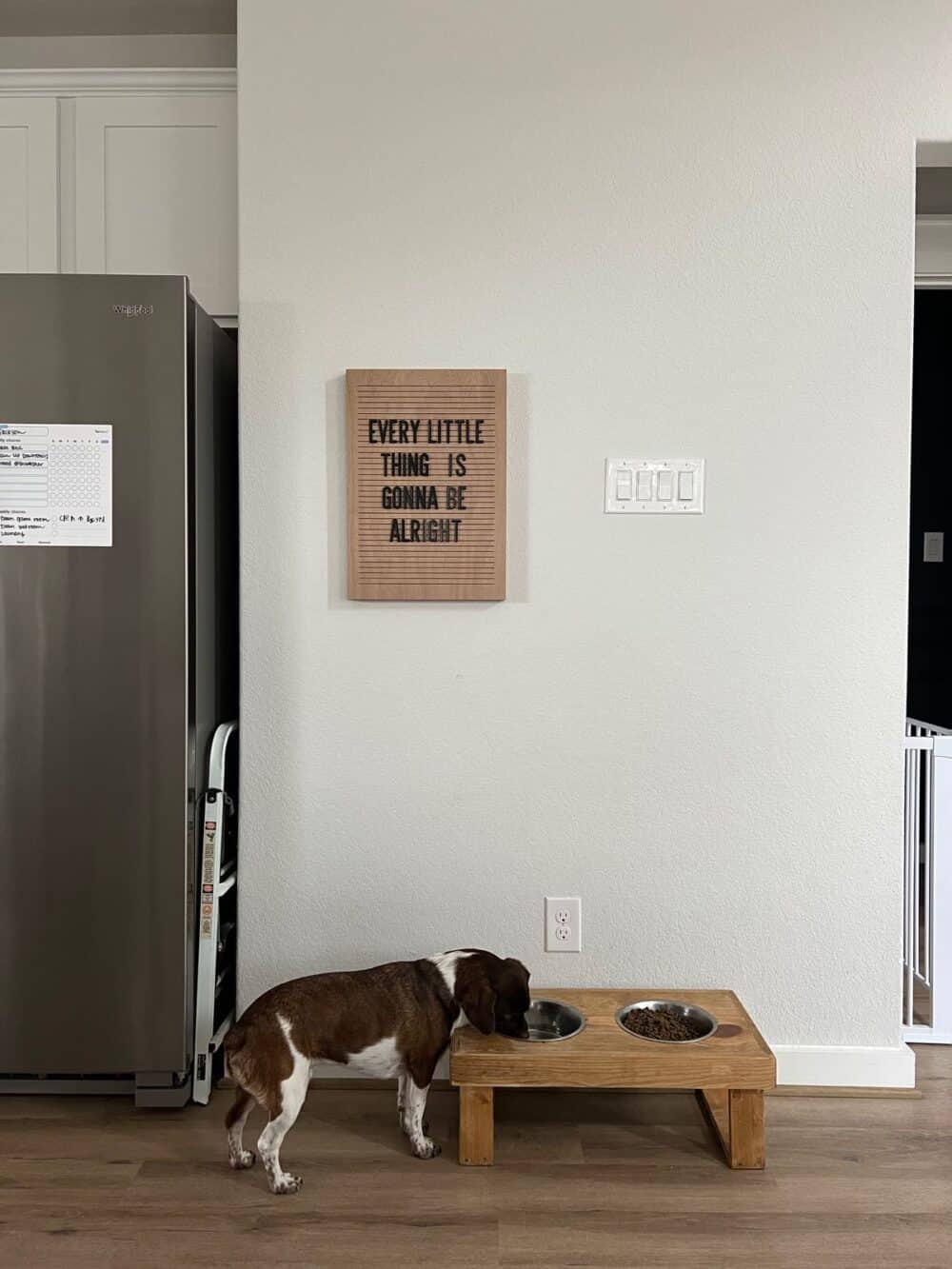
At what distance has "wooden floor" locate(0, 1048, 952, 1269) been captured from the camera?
6.10 ft

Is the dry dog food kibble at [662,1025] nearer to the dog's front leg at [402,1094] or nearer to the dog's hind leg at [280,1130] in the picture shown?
the dog's front leg at [402,1094]

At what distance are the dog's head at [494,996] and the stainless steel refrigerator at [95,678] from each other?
2.07ft

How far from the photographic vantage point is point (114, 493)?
230 cm

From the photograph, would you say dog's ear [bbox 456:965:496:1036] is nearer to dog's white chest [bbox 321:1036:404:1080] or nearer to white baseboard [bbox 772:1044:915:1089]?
dog's white chest [bbox 321:1036:404:1080]

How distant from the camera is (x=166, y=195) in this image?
2.75 m

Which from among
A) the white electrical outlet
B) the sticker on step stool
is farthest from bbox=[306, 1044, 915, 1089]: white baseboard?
the sticker on step stool

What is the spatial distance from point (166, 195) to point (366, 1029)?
2.09m

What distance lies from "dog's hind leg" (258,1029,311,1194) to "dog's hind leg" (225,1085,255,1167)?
85mm

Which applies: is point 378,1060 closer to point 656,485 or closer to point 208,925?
point 208,925

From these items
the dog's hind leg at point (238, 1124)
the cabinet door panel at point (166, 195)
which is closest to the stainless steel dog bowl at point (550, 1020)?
the dog's hind leg at point (238, 1124)

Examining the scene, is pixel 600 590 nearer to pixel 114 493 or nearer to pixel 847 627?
pixel 847 627

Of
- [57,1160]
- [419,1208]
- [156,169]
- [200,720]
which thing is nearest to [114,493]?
[200,720]

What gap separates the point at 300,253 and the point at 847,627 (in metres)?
1.53

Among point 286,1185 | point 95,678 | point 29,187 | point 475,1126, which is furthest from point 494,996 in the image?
point 29,187
